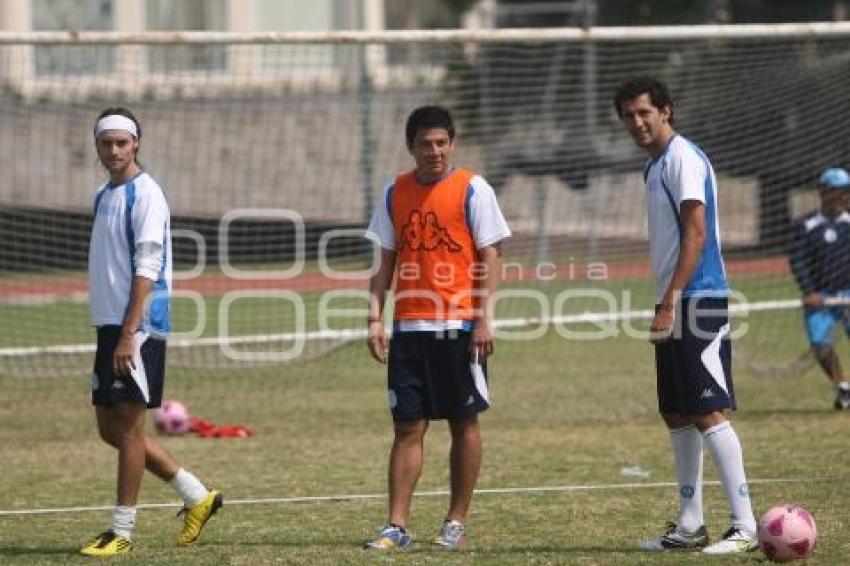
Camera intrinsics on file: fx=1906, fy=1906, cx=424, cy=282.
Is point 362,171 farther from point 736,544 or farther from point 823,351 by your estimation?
point 736,544

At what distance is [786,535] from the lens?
24.6 ft

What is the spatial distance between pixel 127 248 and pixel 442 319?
4.66 ft

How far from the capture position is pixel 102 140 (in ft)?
27.5

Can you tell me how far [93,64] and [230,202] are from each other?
6.07 feet

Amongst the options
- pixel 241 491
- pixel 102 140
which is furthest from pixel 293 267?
pixel 102 140

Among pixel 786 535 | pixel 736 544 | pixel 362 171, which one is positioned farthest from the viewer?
pixel 362 171

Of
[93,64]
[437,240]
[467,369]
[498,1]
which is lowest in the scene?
[467,369]

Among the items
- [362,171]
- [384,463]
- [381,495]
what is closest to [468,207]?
[381,495]

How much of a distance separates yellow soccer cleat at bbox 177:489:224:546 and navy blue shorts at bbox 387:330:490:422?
0.96 metres

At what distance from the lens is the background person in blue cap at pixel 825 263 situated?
1388 centimetres

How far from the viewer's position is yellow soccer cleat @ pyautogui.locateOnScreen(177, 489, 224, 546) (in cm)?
847

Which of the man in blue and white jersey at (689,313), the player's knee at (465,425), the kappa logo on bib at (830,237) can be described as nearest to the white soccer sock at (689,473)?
the man in blue and white jersey at (689,313)

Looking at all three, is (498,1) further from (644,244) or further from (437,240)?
(437,240)

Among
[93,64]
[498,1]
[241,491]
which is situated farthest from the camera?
[498,1]
